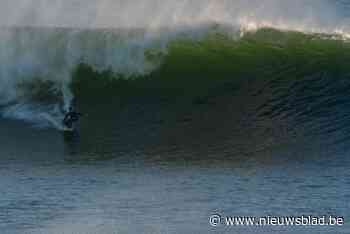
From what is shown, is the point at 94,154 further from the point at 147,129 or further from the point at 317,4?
the point at 317,4

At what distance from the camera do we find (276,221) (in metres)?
13.9

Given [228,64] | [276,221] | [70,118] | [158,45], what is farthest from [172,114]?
[276,221]

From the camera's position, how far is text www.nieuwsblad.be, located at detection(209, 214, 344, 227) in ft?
45.3

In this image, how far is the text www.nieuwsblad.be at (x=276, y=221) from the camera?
45.3 feet

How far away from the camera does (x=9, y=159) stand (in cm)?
1709

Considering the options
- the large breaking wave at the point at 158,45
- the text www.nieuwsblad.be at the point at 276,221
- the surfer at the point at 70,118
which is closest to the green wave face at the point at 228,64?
the large breaking wave at the point at 158,45

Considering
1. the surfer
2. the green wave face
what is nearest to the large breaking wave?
the green wave face

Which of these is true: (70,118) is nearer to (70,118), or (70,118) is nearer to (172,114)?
(70,118)

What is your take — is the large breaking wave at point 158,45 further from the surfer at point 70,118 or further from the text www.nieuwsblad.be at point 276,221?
the text www.nieuwsblad.be at point 276,221

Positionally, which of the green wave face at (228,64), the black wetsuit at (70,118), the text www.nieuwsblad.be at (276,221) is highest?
the green wave face at (228,64)

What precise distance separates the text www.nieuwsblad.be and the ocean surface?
95 millimetres

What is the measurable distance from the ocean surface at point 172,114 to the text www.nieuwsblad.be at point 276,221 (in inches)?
3.7

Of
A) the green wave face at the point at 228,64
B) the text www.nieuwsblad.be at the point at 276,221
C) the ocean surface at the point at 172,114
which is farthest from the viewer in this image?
the green wave face at the point at 228,64

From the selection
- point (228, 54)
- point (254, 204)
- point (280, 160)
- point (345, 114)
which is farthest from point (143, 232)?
point (228, 54)
